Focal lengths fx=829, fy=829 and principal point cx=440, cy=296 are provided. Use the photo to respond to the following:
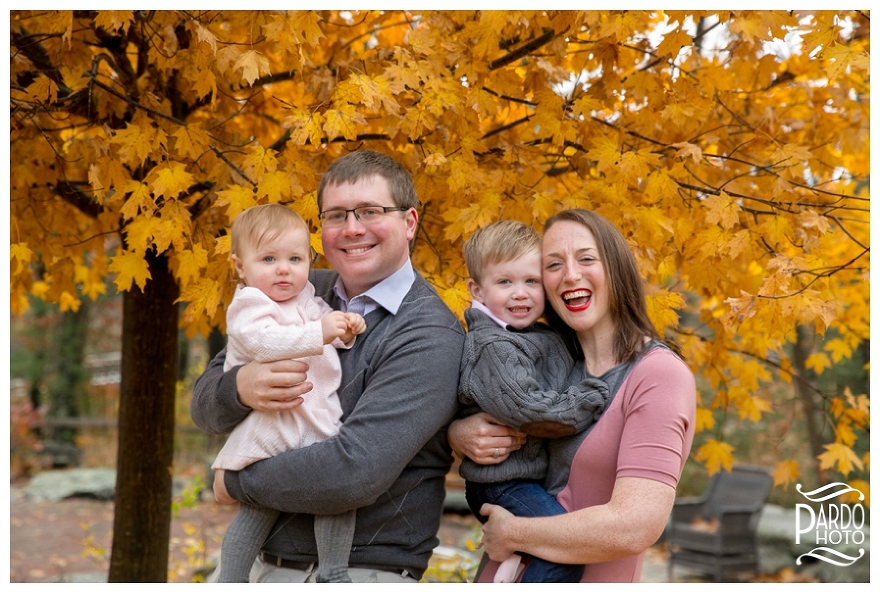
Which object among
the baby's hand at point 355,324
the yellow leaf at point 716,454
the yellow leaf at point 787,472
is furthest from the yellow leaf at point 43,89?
the yellow leaf at point 787,472

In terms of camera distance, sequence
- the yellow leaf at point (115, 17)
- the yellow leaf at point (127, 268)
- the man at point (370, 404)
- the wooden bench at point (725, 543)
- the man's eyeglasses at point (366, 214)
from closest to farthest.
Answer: the man at point (370, 404), the man's eyeglasses at point (366, 214), the yellow leaf at point (115, 17), the yellow leaf at point (127, 268), the wooden bench at point (725, 543)

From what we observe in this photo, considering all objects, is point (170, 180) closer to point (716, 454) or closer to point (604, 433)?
point (604, 433)

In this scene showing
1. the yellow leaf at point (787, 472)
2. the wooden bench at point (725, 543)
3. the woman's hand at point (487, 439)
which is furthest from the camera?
the wooden bench at point (725, 543)

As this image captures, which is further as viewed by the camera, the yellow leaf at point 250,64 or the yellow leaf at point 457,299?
the yellow leaf at point 457,299

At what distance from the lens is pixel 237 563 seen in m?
2.38

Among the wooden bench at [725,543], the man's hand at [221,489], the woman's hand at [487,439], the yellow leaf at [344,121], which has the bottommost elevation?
the wooden bench at [725,543]

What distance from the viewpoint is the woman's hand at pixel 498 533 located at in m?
2.29

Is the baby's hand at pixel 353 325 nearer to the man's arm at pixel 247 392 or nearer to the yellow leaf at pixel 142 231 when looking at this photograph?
the man's arm at pixel 247 392

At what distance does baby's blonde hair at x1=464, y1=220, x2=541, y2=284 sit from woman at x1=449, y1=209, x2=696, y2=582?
6 centimetres

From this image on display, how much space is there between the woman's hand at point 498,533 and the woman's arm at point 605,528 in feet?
0.05

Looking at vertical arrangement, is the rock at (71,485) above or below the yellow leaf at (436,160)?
below

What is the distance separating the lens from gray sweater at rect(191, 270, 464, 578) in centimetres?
218
